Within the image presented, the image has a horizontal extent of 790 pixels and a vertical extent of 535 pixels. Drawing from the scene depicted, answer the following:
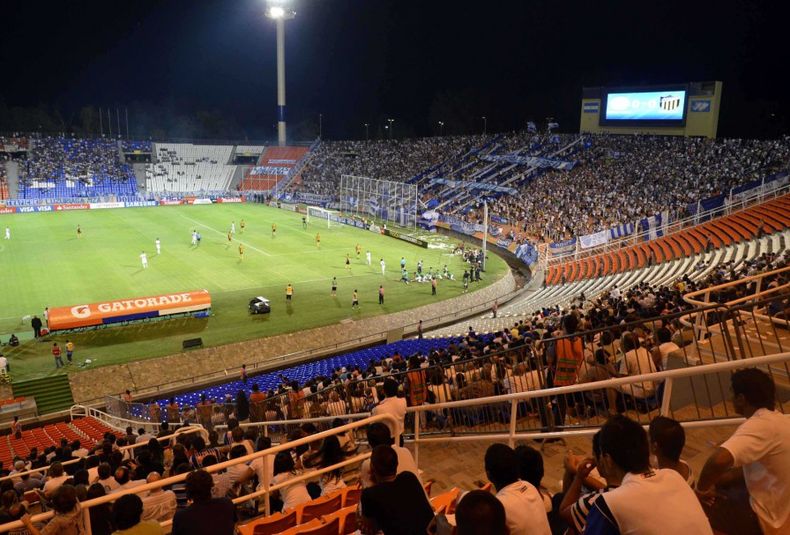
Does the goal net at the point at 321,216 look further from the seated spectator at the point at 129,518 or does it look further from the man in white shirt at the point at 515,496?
the man in white shirt at the point at 515,496

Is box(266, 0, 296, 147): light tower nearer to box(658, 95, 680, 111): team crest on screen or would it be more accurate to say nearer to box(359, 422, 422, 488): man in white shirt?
box(658, 95, 680, 111): team crest on screen

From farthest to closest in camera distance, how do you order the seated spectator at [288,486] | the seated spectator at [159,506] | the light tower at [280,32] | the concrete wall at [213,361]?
the light tower at [280,32] → the concrete wall at [213,361] → the seated spectator at [159,506] → the seated spectator at [288,486]

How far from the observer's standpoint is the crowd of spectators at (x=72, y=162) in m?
84.1

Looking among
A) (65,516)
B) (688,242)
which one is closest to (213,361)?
(65,516)

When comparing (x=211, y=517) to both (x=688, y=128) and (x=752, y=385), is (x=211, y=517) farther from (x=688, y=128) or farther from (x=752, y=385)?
(x=688, y=128)

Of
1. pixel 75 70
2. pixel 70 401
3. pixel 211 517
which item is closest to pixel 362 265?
pixel 70 401

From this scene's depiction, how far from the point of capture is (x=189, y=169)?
100125 millimetres

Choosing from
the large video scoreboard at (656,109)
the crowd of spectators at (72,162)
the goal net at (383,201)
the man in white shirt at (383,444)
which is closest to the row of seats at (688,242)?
the goal net at (383,201)

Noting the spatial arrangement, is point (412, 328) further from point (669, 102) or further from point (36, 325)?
point (669, 102)

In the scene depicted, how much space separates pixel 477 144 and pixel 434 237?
29826 millimetres

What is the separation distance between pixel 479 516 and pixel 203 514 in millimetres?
2445

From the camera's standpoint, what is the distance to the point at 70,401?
24688 mm

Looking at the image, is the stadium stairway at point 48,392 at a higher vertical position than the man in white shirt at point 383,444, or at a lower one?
lower

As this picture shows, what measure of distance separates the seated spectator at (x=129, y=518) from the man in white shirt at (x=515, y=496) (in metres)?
3.02
